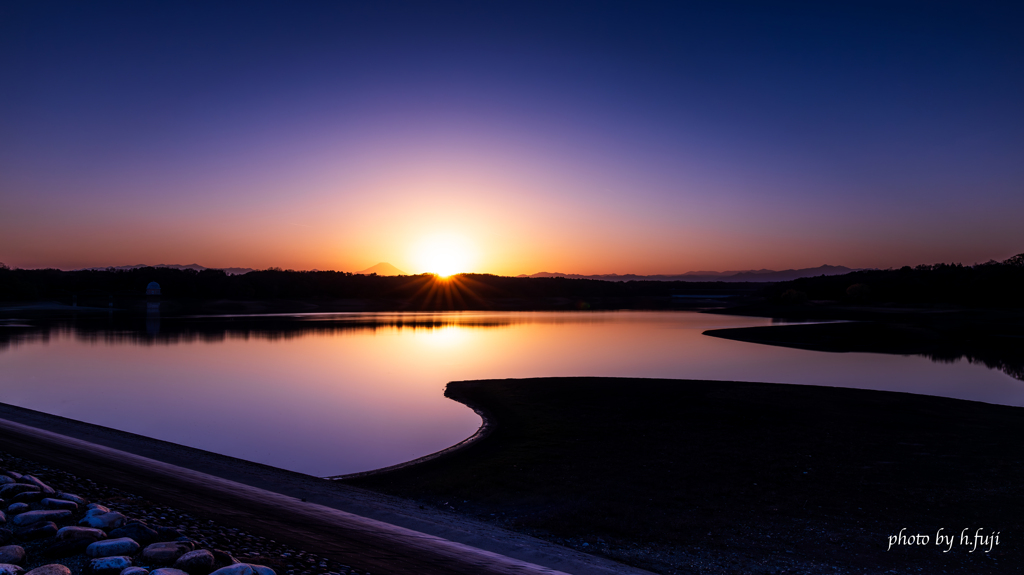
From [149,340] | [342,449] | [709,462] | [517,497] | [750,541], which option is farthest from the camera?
[149,340]

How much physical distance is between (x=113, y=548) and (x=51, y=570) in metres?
0.45

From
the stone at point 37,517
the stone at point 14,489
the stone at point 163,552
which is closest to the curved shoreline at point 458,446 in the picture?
the stone at point 14,489

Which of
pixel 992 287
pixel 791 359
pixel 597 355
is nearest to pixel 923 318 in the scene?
pixel 992 287

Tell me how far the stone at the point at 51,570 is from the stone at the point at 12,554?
34cm

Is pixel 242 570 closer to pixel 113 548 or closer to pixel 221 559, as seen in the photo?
pixel 221 559

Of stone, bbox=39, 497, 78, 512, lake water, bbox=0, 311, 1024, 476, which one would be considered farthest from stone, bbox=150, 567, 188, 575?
lake water, bbox=0, 311, 1024, 476

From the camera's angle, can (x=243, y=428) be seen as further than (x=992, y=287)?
No

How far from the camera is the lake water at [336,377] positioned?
12.9 m

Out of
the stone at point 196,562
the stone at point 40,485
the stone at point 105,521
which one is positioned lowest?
the stone at point 196,562

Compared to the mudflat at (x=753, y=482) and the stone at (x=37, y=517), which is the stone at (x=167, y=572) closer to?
the stone at (x=37, y=517)

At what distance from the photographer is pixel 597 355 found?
97.3ft

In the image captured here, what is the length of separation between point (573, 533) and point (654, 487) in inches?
83.3

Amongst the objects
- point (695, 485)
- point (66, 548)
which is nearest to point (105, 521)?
point (66, 548)

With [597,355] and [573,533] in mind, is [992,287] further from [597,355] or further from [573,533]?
[573,533]
